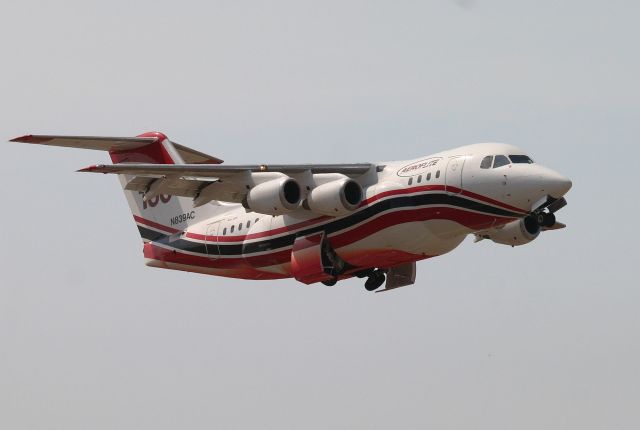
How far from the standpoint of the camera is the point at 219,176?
86.0 ft

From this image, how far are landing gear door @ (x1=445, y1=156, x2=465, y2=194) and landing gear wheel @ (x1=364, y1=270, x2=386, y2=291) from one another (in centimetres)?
320

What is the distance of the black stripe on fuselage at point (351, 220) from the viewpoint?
25.1m

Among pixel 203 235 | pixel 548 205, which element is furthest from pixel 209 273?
pixel 548 205

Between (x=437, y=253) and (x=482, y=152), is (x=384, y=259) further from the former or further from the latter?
(x=482, y=152)

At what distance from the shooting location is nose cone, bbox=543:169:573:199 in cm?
2428

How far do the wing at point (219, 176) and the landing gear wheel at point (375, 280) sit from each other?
91.0 inches

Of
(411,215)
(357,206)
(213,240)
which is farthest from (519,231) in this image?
(213,240)

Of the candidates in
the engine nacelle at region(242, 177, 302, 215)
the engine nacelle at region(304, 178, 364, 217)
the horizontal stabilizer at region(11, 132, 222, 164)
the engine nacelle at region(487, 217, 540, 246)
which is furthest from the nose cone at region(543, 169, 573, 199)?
the horizontal stabilizer at region(11, 132, 222, 164)

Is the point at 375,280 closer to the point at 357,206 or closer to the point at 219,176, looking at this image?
the point at 357,206

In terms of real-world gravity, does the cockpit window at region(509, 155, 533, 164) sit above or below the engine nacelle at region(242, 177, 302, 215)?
above

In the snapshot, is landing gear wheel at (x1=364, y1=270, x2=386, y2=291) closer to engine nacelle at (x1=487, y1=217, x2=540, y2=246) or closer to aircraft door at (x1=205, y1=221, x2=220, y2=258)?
engine nacelle at (x1=487, y1=217, x2=540, y2=246)

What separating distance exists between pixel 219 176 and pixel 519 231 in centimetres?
556

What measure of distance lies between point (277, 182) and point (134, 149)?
560 cm

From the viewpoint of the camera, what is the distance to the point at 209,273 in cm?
2906
